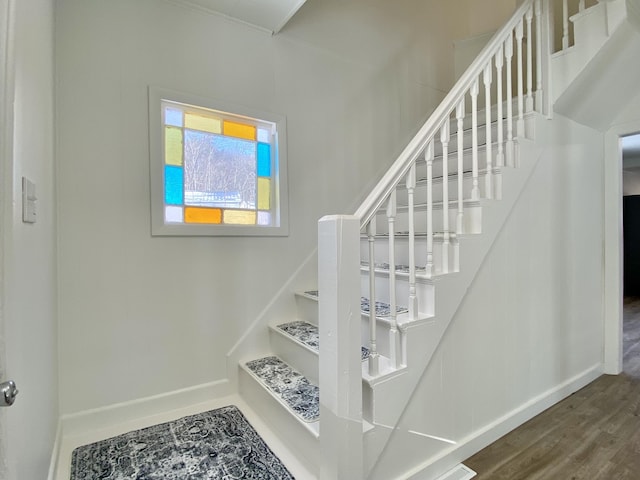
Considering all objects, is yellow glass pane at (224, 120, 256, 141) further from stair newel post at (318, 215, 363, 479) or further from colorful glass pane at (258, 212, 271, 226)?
stair newel post at (318, 215, 363, 479)

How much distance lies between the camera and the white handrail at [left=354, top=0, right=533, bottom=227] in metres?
1.35

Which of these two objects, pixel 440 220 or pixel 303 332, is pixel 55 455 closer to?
pixel 303 332

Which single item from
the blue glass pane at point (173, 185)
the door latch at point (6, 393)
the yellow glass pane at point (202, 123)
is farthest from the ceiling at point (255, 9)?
the door latch at point (6, 393)

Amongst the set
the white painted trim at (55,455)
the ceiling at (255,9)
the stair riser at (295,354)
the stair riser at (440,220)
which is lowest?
the white painted trim at (55,455)

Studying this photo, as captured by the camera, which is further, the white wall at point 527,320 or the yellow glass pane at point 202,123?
the yellow glass pane at point 202,123

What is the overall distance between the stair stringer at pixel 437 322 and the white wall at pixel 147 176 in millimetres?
1153

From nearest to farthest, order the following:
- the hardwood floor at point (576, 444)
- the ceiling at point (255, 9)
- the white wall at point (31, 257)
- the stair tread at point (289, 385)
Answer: the white wall at point (31, 257) → the stair tread at point (289, 385) → the hardwood floor at point (576, 444) → the ceiling at point (255, 9)

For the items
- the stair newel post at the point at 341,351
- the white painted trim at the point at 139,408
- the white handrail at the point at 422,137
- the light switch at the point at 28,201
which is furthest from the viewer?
the white painted trim at the point at 139,408

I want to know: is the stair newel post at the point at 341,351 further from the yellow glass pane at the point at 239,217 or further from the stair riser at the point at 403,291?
the yellow glass pane at the point at 239,217

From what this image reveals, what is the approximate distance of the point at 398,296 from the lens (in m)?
1.82

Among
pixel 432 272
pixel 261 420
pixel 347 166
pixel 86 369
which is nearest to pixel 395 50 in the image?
pixel 347 166

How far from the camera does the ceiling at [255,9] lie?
2.01 meters

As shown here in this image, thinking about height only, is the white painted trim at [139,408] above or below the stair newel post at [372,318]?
below

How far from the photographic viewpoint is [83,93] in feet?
5.83
